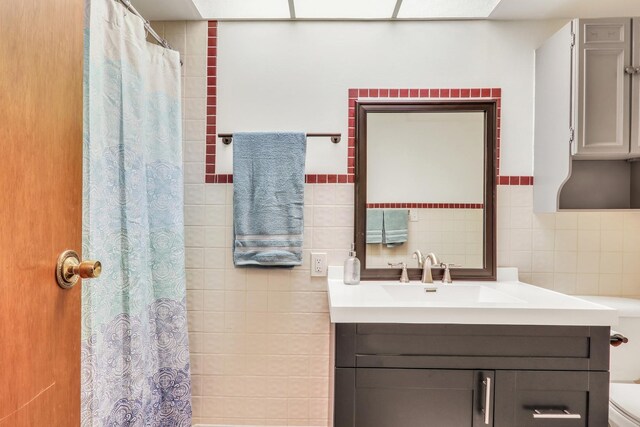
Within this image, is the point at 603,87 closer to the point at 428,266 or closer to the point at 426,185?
the point at 426,185

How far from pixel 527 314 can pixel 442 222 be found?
600 millimetres

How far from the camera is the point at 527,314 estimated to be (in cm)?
110

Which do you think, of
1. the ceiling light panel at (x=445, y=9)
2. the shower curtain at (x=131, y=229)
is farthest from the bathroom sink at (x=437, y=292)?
the ceiling light panel at (x=445, y=9)

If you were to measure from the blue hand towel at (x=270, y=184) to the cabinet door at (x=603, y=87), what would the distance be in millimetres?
1154

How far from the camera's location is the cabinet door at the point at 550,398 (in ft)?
3.58

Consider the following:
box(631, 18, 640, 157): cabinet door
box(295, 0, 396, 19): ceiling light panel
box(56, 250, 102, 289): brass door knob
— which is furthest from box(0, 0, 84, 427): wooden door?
box(631, 18, 640, 157): cabinet door

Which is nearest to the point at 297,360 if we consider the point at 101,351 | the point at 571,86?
the point at 101,351

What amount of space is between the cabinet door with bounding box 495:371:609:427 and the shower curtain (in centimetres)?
123

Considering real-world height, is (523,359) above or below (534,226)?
below

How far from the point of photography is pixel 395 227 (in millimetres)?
1629

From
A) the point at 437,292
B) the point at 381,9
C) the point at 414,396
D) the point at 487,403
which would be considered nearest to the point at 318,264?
the point at 437,292

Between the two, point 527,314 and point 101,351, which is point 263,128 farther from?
point 527,314

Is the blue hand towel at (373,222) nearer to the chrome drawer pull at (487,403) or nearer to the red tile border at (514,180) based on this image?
the red tile border at (514,180)

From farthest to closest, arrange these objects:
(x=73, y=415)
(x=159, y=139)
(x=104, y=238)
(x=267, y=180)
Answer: (x=267, y=180) → (x=159, y=139) → (x=104, y=238) → (x=73, y=415)
